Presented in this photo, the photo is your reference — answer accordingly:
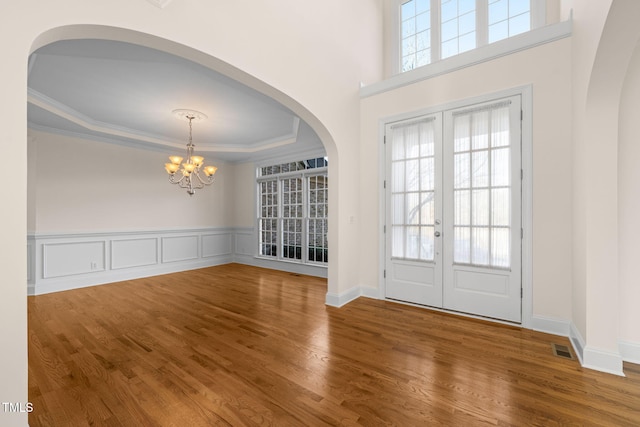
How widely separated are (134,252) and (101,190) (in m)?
1.36

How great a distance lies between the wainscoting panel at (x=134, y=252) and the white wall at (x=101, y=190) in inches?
11.7

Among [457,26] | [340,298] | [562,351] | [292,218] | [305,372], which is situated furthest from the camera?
[292,218]

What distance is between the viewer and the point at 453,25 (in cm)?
432

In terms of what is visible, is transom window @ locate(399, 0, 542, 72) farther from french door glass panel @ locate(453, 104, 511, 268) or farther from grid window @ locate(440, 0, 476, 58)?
french door glass panel @ locate(453, 104, 511, 268)

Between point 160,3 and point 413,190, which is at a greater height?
point 160,3

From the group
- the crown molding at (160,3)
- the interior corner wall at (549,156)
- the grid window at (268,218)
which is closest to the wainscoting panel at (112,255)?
the grid window at (268,218)

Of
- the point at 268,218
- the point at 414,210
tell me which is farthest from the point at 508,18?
the point at 268,218

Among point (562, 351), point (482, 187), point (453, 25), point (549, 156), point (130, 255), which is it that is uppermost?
point (453, 25)

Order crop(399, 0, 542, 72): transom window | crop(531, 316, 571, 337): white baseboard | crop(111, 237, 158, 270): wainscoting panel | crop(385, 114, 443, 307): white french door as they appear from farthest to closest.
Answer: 1. crop(111, 237, 158, 270): wainscoting panel
2. crop(399, 0, 542, 72): transom window
3. crop(385, 114, 443, 307): white french door
4. crop(531, 316, 571, 337): white baseboard

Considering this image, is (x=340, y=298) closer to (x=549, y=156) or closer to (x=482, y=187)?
(x=482, y=187)

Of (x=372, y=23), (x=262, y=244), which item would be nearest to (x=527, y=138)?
(x=372, y=23)

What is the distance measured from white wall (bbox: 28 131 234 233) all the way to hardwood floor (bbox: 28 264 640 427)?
1.92 meters

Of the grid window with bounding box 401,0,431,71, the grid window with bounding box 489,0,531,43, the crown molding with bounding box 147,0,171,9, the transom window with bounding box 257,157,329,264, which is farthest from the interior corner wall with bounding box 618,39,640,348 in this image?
the transom window with bounding box 257,157,329,264

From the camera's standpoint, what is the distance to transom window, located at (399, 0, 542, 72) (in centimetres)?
394
